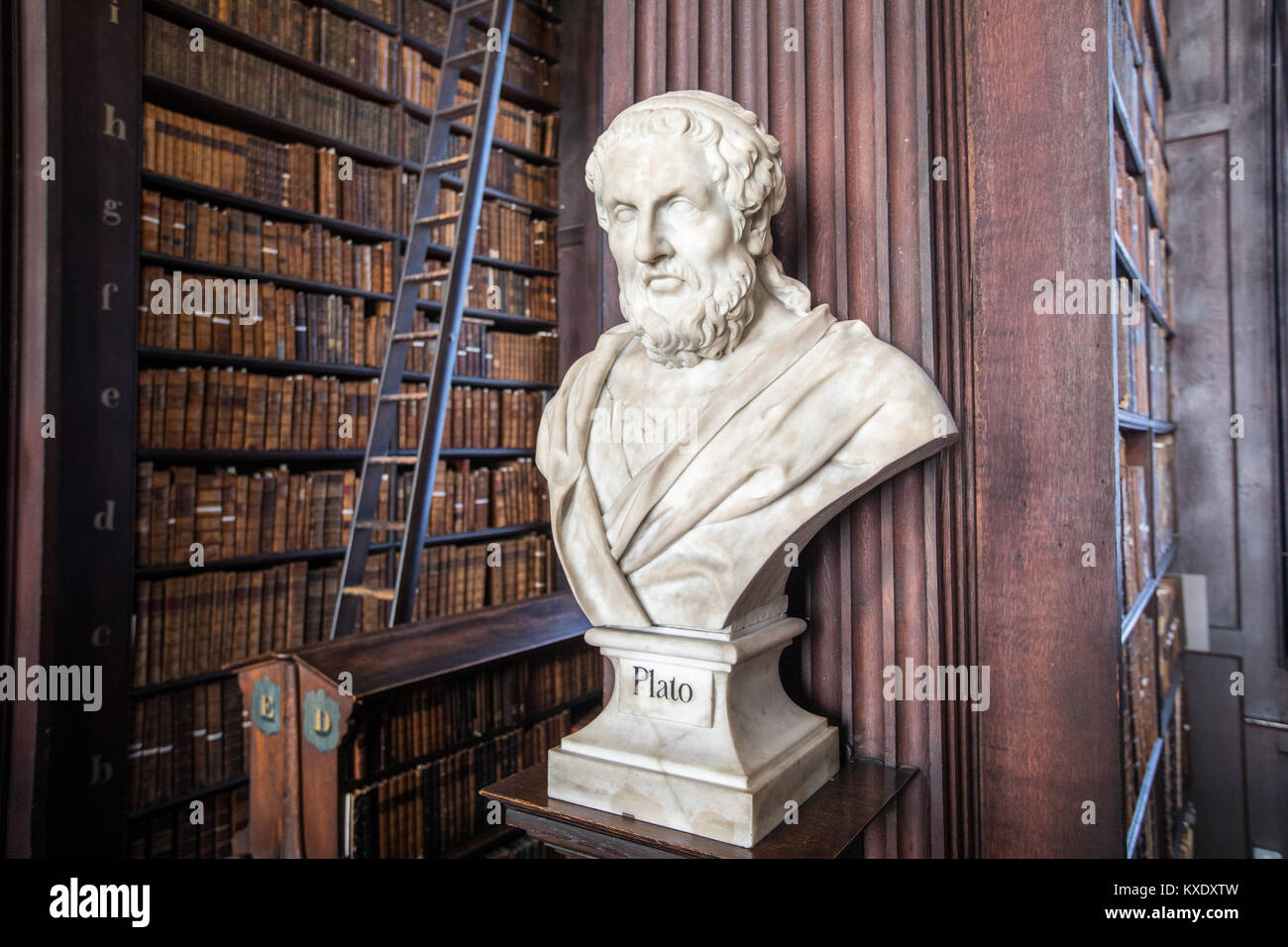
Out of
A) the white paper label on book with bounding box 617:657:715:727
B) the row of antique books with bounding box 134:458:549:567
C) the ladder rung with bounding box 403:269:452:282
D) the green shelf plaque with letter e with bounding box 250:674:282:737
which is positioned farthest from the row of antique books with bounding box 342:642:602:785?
the ladder rung with bounding box 403:269:452:282

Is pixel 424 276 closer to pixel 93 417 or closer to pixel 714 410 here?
pixel 93 417

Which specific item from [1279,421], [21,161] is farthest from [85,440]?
[1279,421]

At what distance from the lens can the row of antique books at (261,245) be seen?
2545 mm

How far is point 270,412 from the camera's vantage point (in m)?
2.84

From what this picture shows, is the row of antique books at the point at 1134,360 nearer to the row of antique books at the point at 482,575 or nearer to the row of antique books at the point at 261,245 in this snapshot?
the row of antique books at the point at 482,575

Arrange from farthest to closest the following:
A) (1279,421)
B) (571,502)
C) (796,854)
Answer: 1. (1279,421)
2. (571,502)
3. (796,854)

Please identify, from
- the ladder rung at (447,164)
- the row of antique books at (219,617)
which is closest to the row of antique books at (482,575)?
the row of antique books at (219,617)

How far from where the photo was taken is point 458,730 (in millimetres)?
2359

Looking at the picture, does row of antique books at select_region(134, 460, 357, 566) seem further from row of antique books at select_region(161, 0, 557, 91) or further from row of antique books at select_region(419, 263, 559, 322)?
row of antique books at select_region(161, 0, 557, 91)

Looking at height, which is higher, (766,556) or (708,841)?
(766,556)

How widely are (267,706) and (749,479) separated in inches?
60.4

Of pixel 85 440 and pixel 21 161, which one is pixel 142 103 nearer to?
pixel 21 161

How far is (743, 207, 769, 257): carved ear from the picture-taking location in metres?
1.24

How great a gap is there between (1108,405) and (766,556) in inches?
24.5
